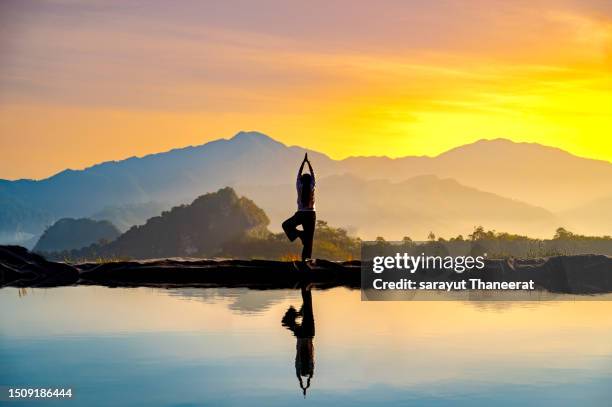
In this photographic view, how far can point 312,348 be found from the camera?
17.6 metres

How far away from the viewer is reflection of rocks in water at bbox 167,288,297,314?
23.1 metres

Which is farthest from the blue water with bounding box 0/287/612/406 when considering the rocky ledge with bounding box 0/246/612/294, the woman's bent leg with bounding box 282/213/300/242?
the rocky ledge with bounding box 0/246/612/294

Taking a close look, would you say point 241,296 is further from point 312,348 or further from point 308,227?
point 312,348

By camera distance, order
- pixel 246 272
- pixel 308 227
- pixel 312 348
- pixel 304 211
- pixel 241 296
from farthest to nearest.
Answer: pixel 246 272 < pixel 308 227 < pixel 304 211 < pixel 241 296 < pixel 312 348

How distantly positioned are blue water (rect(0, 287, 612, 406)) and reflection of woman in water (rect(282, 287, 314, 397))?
0.10 metres

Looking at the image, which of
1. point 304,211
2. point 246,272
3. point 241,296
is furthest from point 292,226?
point 246,272

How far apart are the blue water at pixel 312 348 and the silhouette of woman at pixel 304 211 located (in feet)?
6.33

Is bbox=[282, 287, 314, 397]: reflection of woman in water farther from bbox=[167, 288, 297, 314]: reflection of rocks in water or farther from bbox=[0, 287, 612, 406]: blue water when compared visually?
bbox=[167, 288, 297, 314]: reflection of rocks in water

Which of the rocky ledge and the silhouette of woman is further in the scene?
the rocky ledge

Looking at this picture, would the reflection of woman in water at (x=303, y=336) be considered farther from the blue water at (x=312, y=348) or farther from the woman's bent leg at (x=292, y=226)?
the woman's bent leg at (x=292, y=226)

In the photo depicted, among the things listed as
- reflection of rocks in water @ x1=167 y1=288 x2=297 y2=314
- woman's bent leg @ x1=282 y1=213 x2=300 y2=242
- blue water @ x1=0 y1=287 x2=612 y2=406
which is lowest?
blue water @ x1=0 y1=287 x2=612 y2=406

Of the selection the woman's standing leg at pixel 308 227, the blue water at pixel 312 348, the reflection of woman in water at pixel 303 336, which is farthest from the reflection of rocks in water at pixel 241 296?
the woman's standing leg at pixel 308 227

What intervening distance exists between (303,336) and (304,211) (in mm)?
7134

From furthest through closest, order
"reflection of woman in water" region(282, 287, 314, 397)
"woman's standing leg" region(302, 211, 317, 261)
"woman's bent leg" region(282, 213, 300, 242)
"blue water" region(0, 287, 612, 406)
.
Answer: "woman's bent leg" region(282, 213, 300, 242) → "woman's standing leg" region(302, 211, 317, 261) → "reflection of woman in water" region(282, 287, 314, 397) → "blue water" region(0, 287, 612, 406)
